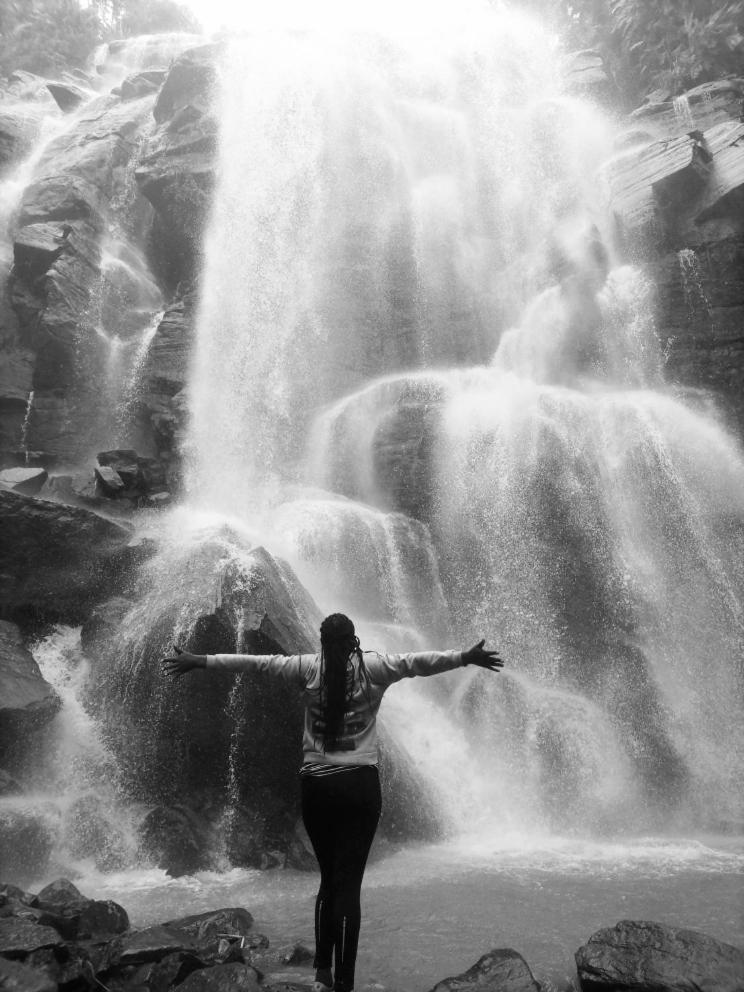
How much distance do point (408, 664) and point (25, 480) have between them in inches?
422

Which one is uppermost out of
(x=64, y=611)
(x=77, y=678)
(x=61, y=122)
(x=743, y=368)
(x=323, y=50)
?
(x=323, y=50)

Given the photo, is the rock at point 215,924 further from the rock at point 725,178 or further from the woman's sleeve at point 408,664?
the rock at point 725,178

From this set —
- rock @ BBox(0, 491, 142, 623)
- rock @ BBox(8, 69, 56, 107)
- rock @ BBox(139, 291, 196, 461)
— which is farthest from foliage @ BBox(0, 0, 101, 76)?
rock @ BBox(0, 491, 142, 623)

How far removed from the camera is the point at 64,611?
10227 millimetres

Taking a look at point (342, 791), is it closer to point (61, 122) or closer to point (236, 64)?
point (236, 64)

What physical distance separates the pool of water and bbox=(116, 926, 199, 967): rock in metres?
0.98

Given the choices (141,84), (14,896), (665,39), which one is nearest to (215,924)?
(14,896)

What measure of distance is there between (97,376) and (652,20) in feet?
82.4

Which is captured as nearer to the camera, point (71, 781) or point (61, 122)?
point (71, 781)

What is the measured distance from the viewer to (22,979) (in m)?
3.30

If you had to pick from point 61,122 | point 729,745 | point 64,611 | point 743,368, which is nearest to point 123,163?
point 61,122

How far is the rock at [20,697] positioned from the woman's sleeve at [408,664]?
6688 mm

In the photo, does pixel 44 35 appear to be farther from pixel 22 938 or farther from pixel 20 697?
pixel 22 938

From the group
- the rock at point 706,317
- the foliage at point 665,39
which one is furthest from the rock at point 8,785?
the foliage at point 665,39
